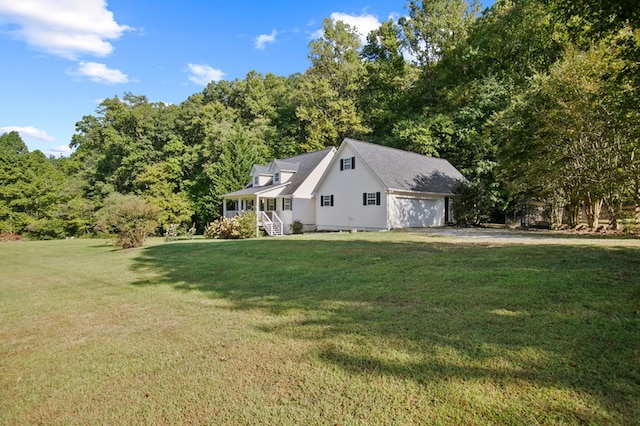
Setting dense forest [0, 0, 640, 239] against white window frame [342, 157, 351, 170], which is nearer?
dense forest [0, 0, 640, 239]

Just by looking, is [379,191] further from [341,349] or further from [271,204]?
[341,349]

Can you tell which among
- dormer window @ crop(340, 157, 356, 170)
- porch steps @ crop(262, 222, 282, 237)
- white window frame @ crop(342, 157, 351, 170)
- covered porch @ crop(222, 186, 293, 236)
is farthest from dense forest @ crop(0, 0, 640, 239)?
white window frame @ crop(342, 157, 351, 170)

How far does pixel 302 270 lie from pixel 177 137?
36.8m

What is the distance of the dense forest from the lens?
78.4ft

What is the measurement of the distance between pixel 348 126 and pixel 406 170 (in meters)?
17.3

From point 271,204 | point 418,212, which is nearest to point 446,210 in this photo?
point 418,212

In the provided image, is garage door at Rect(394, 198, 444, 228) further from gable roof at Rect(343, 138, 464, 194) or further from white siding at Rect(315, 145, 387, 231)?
white siding at Rect(315, 145, 387, 231)

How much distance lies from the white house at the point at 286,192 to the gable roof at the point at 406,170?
16.1 ft

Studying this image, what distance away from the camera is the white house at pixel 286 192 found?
26250 mm

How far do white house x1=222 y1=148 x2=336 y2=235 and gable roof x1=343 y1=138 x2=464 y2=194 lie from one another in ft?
16.1

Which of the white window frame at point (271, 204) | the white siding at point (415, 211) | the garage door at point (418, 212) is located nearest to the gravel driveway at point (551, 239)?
the white siding at point (415, 211)

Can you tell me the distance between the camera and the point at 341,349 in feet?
13.4

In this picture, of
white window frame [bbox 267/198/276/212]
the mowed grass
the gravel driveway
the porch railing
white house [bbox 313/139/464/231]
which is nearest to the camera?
the mowed grass

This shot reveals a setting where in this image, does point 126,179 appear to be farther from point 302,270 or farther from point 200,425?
point 200,425
